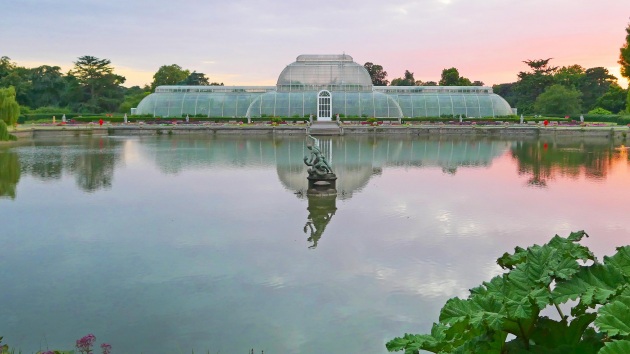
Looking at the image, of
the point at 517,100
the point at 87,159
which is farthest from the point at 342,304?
the point at 517,100

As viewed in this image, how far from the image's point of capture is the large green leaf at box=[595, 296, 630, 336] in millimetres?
2922

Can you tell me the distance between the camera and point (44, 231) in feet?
46.0

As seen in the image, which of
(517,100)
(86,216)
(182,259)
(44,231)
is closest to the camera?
(182,259)

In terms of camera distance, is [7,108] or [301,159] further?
[7,108]

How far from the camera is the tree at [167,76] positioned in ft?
317

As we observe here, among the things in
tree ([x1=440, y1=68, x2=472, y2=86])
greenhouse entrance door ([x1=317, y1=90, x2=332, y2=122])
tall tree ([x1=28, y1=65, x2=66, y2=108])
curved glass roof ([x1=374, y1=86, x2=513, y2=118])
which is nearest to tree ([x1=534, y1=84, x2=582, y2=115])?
curved glass roof ([x1=374, y1=86, x2=513, y2=118])

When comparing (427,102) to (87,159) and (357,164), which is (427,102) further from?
(87,159)

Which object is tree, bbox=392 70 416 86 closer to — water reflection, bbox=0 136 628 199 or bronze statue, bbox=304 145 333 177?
water reflection, bbox=0 136 628 199

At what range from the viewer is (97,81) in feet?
260

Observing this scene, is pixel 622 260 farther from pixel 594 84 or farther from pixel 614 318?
pixel 594 84

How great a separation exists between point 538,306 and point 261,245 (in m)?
9.59

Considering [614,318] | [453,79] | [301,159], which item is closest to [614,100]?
[453,79]

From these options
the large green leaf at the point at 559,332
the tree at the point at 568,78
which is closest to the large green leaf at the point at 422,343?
the large green leaf at the point at 559,332

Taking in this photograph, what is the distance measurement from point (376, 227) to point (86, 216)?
7916mm
